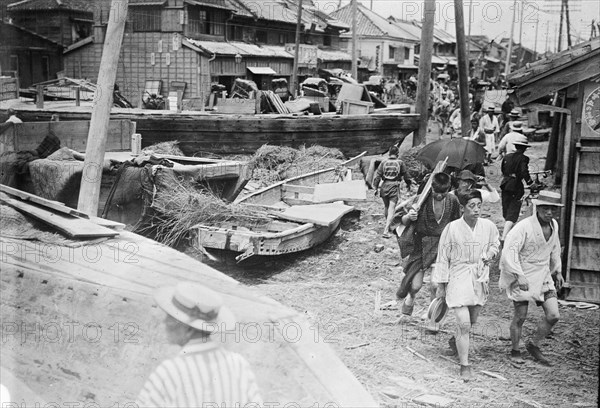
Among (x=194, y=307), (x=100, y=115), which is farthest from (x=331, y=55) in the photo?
(x=194, y=307)

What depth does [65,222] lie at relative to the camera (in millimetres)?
4754

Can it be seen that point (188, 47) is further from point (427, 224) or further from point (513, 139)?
point (427, 224)

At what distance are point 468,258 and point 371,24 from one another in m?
39.4

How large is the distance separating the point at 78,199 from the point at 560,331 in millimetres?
4622

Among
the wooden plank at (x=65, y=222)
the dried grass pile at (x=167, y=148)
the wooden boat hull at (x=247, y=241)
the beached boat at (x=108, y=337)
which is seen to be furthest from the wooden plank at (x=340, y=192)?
the beached boat at (x=108, y=337)

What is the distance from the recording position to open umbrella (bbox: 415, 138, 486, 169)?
8.38m

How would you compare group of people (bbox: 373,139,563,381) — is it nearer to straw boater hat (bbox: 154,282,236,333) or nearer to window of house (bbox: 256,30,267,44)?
straw boater hat (bbox: 154,282,236,333)

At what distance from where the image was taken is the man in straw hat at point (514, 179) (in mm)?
7934

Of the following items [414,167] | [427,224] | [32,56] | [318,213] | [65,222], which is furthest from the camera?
[32,56]

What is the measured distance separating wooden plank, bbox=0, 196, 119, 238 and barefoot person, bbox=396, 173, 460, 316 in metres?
2.71

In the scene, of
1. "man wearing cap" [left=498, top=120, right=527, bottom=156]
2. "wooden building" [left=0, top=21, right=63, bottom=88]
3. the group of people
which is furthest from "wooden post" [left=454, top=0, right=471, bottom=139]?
"wooden building" [left=0, top=21, right=63, bottom=88]

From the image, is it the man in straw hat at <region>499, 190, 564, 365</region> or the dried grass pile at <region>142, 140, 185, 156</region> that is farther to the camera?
the dried grass pile at <region>142, 140, 185, 156</region>

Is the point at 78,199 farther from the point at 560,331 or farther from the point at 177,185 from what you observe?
the point at 560,331

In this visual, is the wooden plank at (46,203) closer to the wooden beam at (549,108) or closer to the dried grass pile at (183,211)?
the dried grass pile at (183,211)
